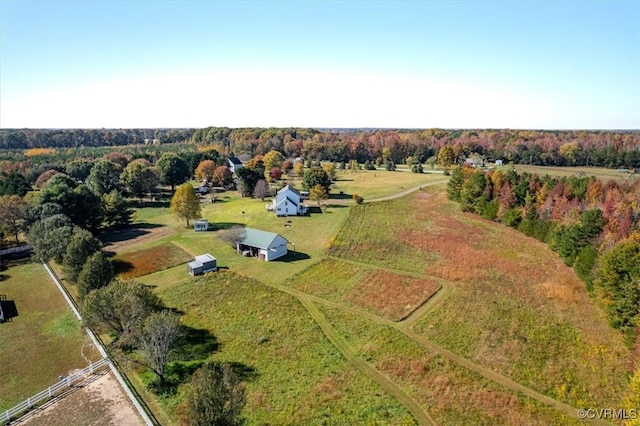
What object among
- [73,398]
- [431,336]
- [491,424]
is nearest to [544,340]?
[431,336]

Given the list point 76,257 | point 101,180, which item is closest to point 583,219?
point 76,257

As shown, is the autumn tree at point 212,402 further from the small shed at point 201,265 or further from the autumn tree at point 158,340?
the small shed at point 201,265

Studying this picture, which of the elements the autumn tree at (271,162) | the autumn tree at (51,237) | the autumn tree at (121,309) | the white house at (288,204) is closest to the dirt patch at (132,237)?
the autumn tree at (51,237)

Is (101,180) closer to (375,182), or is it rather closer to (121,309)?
(121,309)

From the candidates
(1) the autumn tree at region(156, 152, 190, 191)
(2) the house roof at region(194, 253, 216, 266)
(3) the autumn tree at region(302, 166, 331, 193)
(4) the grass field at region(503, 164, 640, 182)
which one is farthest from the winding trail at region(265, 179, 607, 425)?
(4) the grass field at region(503, 164, 640, 182)

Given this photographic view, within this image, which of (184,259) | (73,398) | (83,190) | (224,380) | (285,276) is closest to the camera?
(224,380)

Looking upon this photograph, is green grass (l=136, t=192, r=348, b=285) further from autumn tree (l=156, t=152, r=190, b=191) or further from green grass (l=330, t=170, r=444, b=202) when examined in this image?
autumn tree (l=156, t=152, r=190, b=191)

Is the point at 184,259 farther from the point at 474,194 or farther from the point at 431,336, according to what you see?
the point at 474,194

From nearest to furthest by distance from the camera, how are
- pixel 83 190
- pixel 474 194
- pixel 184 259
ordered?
pixel 184 259 < pixel 83 190 < pixel 474 194
